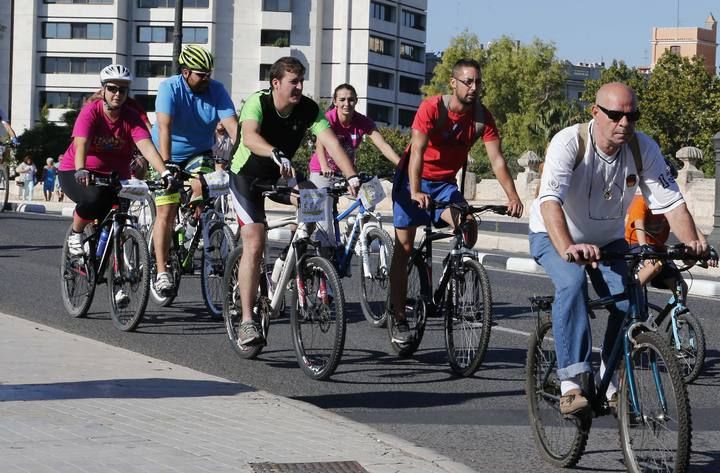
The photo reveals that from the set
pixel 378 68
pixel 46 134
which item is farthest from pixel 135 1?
pixel 46 134

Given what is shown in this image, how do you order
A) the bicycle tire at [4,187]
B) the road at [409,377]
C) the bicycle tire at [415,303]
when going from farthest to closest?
the bicycle tire at [4,187] < the bicycle tire at [415,303] < the road at [409,377]

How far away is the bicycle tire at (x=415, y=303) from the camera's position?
9242 mm

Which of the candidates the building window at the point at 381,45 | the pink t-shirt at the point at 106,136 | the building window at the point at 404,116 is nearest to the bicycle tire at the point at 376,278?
the pink t-shirt at the point at 106,136

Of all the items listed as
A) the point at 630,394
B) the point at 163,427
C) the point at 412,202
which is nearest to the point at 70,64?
the point at 412,202

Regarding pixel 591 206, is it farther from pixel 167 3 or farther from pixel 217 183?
pixel 167 3

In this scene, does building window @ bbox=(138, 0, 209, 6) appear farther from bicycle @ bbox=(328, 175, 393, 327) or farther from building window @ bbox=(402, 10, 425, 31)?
bicycle @ bbox=(328, 175, 393, 327)

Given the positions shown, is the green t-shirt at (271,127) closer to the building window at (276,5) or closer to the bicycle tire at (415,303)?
the bicycle tire at (415,303)

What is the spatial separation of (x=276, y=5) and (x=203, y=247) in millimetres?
102166

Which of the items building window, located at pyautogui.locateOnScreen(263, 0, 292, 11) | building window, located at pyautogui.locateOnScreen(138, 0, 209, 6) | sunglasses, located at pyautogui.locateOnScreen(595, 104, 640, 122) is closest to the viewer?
sunglasses, located at pyautogui.locateOnScreen(595, 104, 640, 122)

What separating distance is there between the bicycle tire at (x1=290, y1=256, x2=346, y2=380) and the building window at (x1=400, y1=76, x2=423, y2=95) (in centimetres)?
11327

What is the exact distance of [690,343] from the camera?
8.93 m

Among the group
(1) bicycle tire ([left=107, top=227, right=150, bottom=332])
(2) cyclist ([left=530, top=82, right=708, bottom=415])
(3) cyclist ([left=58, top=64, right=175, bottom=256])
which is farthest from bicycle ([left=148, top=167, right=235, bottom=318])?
(2) cyclist ([left=530, top=82, right=708, bottom=415])

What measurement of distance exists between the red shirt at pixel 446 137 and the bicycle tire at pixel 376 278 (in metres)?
1.72

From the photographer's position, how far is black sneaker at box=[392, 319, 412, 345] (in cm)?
941
